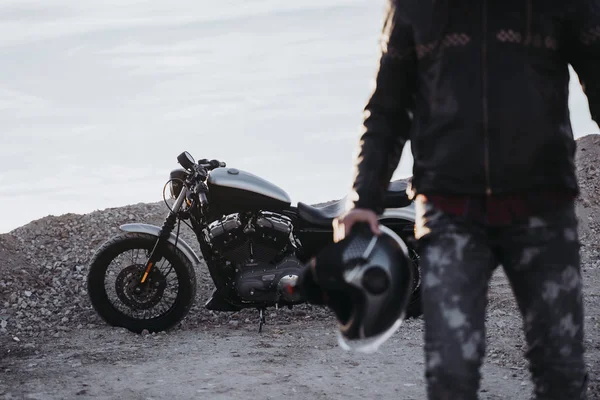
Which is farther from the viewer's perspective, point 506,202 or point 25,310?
point 25,310

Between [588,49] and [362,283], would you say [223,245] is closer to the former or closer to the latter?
[362,283]

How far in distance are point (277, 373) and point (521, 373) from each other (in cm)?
168

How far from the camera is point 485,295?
2.24 meters

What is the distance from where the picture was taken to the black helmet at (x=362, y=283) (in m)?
2.31

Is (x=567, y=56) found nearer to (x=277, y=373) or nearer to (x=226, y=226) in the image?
(x=277, y=373)

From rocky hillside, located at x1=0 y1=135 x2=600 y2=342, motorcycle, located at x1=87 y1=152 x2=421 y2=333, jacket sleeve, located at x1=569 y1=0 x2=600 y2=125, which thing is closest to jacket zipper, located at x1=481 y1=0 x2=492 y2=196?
jacket sleeve, located at x1=569 y1=0 x2=600 y2=125

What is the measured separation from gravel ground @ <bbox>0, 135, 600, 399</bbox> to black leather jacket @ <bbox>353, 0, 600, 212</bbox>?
9.93 feet

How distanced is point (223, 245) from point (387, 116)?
493cm

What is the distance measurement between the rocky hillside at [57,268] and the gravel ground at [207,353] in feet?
0.08

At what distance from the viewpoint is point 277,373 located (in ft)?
18.6

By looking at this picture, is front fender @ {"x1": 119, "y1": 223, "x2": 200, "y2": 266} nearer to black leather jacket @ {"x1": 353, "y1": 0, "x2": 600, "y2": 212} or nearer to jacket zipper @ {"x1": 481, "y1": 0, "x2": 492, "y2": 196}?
black leather jacket @ {"x1": 353, "y1": 0, "x2": 600, "y2": 212}

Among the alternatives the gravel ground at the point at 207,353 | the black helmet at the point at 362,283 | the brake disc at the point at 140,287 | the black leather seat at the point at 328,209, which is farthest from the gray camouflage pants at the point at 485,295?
the brake disc at the point at 140,287

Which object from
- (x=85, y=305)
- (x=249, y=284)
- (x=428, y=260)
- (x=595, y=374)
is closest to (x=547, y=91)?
(x=428, y=260)

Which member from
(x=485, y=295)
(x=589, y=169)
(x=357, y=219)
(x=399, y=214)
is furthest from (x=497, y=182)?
(x=589, y=169)
